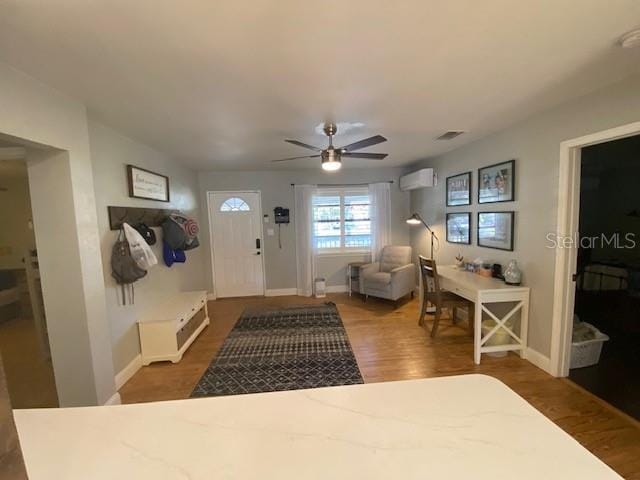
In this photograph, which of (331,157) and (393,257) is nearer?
(331,157)

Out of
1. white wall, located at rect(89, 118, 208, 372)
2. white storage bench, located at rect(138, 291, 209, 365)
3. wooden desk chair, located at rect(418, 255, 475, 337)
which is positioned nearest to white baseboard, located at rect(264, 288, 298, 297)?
white wall, located at rect(89, 118, 208, 372)

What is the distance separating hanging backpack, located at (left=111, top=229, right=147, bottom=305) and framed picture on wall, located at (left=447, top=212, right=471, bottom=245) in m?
3.75

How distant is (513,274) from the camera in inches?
113

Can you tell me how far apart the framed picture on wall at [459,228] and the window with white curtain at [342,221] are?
159 cm

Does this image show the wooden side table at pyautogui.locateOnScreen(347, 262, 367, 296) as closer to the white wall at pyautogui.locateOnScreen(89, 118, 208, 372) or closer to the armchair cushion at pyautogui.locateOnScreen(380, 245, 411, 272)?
the armchair cushion at pyautogui.locateOnScreen(380, 245, 411, 272)

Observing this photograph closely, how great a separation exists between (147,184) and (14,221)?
8.84 feet

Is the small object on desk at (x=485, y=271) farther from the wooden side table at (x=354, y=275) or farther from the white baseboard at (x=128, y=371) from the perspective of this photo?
the white baseboard at (x=128, y=371)

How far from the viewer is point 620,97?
6.58 feet

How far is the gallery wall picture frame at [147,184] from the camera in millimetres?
2932

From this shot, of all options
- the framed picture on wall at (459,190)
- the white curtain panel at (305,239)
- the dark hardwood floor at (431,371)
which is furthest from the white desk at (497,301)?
the white curtain panel at (305,239)

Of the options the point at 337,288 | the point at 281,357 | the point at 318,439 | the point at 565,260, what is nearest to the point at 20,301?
the point at 281,357

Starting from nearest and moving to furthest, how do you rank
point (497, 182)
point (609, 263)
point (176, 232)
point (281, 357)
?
1. point (281, 357)
2. point (497, 182)
3. point (176, 232)
4. point (609, 263)

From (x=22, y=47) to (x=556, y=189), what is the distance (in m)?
3.70

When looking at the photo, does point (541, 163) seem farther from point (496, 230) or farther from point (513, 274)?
point (513, 274)
